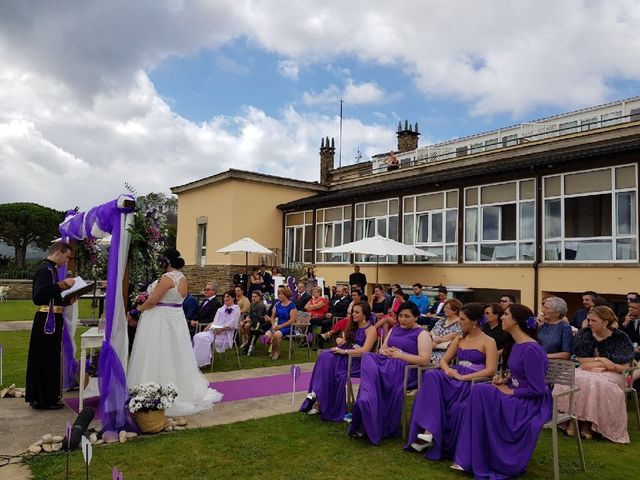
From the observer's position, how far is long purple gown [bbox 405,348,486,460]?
203 inches

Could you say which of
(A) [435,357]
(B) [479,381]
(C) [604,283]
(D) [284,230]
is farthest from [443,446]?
(D) [284,230]

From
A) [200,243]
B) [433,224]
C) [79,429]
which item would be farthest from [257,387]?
[200,243]

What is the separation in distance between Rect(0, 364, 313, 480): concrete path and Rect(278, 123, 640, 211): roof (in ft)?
35.4

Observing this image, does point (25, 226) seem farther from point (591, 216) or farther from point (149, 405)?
point (149, 405)

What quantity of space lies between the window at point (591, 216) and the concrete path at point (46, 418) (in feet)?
33.6

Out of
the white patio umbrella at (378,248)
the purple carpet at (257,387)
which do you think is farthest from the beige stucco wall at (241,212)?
the purple carpet at (257,387)

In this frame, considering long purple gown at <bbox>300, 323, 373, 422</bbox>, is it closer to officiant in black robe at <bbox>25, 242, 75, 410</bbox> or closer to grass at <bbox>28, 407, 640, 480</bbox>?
grass at <bbox>28, 407, 640, 480</bbox>

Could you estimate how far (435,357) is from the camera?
7156 millimetres

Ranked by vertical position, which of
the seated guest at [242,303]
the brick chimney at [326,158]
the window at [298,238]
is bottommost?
the seated guest at [242,303]

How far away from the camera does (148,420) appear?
18.9ft

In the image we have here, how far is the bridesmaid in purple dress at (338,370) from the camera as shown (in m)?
6.47

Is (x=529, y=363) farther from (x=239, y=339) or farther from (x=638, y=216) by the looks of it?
(x=638, y=216)

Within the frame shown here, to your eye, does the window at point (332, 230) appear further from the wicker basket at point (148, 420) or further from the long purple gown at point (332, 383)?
the wicker basket at point (148, 420)

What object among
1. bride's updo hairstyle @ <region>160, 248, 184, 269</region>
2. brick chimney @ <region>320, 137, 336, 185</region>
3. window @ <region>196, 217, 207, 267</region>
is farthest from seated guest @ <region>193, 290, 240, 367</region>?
brick chimney @ <region>320, 137, 336, 185</region>
